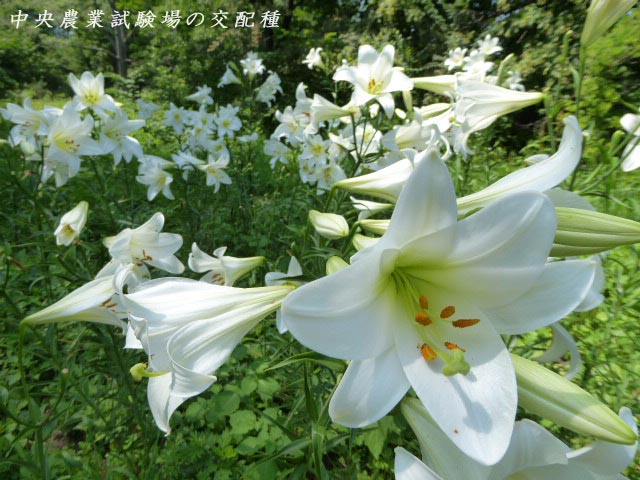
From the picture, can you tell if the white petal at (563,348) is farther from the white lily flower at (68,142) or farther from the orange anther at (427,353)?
the white lily flower at (68,142)

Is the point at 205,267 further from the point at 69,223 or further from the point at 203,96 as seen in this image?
the point at 203,96

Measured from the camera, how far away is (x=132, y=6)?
30.4 ft

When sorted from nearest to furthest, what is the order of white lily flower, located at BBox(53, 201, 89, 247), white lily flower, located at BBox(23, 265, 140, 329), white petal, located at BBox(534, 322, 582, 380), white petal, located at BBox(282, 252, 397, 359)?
white petal, located at BBox(282, 252, 397, 359), white petal, located at BBox(534, 322, 582, 380), white lily flower, located at BBox(23, 265, 140, 329), white lily flower, located at BBox(53, 201, 89, 247)

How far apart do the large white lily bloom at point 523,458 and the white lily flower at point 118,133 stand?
6.52 feet

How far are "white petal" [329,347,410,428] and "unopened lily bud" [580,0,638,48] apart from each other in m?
1.07

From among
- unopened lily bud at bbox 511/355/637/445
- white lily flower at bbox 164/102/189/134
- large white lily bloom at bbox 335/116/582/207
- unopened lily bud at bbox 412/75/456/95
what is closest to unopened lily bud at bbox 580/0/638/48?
unopened lily bud at bbox 412/75/456/95

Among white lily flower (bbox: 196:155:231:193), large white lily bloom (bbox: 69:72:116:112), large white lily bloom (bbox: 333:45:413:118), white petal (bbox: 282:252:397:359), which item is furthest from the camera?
white lily flower (bbox: 196:155:231:193)

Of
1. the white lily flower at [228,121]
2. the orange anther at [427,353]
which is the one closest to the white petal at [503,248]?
the orange anther at [427,353]

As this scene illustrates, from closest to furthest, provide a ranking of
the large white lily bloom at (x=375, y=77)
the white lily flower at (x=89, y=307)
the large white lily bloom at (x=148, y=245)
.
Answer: the white lily flower at (x=89, y=307)
the large white lily bloom at (x=148, y=245)
the large white lily bloom at (x=375, y=77)

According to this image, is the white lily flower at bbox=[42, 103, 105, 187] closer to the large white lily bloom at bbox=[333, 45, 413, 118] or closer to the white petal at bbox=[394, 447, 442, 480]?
the large white lily bloom at bbox=[333, 45, 413, 118]

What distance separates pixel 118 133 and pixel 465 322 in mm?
2041

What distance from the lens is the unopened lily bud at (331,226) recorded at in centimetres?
92

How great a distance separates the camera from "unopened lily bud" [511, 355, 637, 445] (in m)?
0.46

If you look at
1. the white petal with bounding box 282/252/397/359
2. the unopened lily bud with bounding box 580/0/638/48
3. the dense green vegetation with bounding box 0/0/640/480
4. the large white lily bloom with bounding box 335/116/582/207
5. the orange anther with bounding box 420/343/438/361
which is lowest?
the dense green vegetation with bounding box 0/0/640/480
